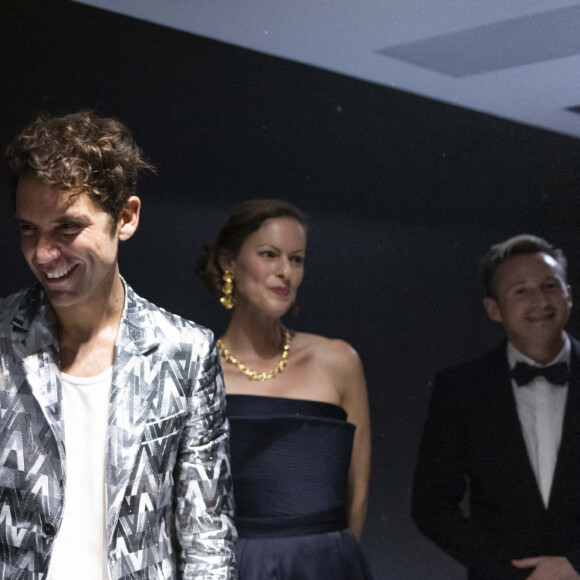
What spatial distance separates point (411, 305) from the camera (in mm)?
2572

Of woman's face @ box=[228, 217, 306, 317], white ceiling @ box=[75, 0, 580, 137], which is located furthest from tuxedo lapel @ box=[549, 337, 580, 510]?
woman's face @ box=[228, 217, 306, 317]

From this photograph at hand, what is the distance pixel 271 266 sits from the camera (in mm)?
2496

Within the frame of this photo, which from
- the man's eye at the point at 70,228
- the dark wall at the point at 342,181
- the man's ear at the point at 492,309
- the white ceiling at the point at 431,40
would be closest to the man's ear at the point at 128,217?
the man's eye at the point at 70,228

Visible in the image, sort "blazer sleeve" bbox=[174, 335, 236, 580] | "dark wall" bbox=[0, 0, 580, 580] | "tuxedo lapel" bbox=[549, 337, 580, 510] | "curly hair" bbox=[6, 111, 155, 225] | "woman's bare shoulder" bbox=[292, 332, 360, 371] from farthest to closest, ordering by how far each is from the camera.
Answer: "woman's bare shoulder" bbox=[292, 332, 360, 371]
"dark wall" bbox=[0, 0, 580, 580]
"tuxedo lapel" bbox=[549, 337, 580, 510]
"blazer sleeve" bbox=[174, 335, 236, 580]
"curly hair" bbox=[6, 111, 155, 225]

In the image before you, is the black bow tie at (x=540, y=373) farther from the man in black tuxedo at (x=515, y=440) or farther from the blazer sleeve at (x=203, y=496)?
the blazer sleeve at (x=203, y=496)

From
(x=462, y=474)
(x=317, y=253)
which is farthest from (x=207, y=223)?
(x=462, y=474)

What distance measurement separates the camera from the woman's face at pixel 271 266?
248cm

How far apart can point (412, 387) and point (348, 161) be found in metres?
0.68

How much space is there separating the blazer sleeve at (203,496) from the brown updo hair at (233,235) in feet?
2.04

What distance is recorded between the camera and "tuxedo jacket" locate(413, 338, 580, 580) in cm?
231

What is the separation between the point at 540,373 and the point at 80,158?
133 centimetres

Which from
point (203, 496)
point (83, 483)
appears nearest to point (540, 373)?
point (203, 496)

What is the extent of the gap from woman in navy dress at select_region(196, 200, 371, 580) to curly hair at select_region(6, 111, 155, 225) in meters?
0.71

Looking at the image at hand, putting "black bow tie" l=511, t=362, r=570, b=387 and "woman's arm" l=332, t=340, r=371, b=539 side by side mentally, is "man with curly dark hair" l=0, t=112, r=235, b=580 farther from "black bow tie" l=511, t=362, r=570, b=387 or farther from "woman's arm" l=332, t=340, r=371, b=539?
"black bow tie" l=511, t=362, r=570, b=387
